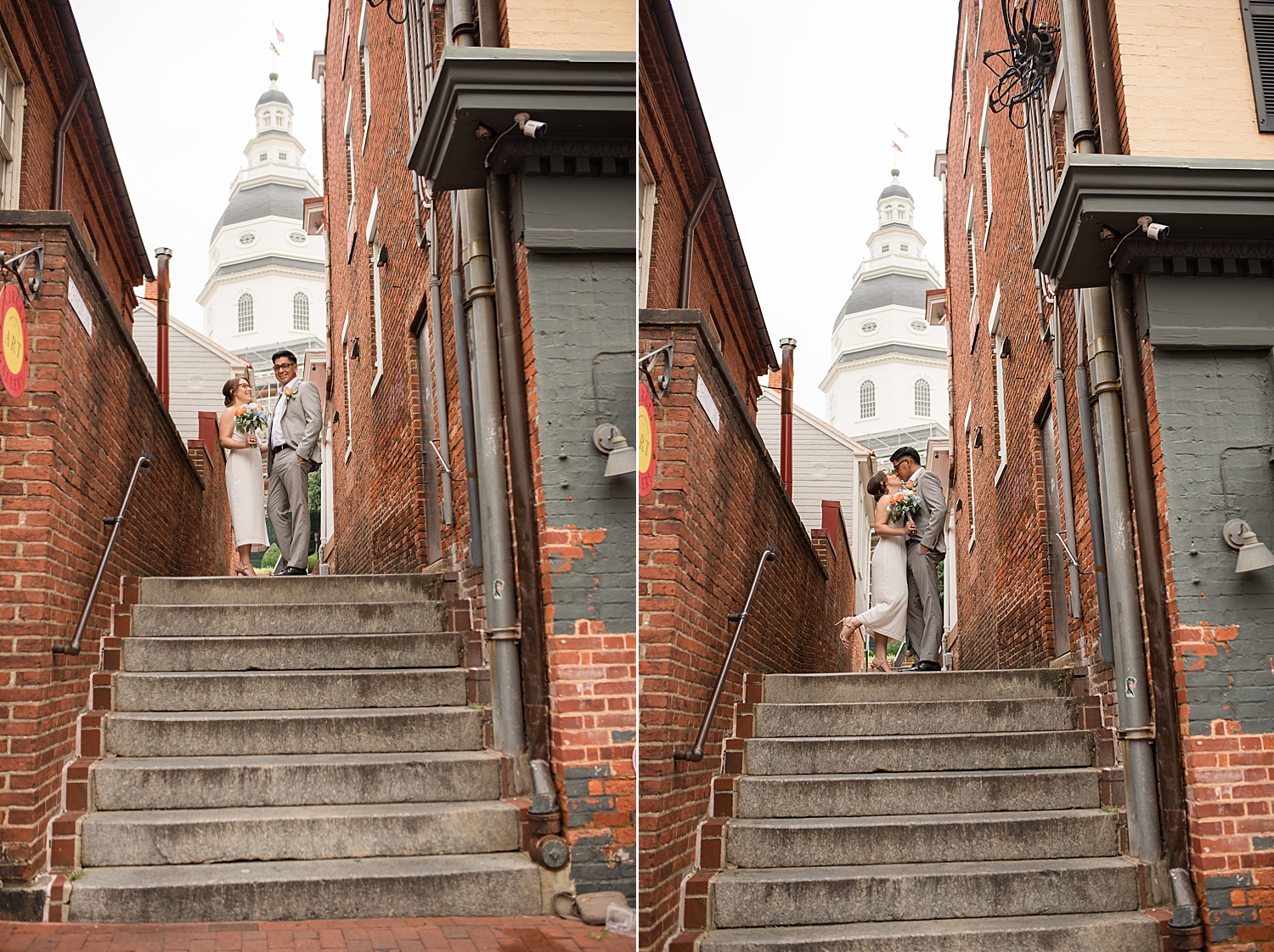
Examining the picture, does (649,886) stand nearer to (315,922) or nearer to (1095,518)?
(315,922)

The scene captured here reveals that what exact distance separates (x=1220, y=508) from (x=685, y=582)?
255cm

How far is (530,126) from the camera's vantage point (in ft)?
13.8

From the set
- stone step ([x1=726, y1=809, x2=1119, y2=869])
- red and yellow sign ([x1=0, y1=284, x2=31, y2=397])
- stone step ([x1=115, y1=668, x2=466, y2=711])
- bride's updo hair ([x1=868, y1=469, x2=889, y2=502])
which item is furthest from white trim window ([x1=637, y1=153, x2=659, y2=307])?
red and yellow sign ([x1=0, y1=284, x2=31, y2=397])

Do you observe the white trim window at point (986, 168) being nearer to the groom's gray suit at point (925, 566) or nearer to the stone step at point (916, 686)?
the groom's gray suit at point (925, 566)

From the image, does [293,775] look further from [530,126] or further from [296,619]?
[530,126]

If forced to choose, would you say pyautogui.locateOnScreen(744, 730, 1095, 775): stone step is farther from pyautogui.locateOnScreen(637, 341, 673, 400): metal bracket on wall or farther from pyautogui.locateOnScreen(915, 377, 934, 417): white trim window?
pyautogui.locateOnScreen(915, 377, 934, 417): white trim window

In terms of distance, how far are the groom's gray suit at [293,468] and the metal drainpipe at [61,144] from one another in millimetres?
2237

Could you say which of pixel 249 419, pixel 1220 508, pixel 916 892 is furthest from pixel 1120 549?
pixel 249 419

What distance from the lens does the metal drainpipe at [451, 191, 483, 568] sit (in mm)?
5281

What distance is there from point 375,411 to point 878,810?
5.61 metres

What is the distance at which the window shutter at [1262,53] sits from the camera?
18.3ft

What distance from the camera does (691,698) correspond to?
4.88m

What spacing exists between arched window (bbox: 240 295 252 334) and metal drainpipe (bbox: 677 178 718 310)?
3.14 metres

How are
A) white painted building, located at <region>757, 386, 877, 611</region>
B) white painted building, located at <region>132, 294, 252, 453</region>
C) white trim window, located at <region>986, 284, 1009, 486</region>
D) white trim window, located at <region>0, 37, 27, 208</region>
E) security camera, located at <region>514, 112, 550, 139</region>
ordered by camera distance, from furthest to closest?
1. white painted building, located at <region>757, 386, 877, 611</region>
2. white painted building, located at <region>132, 294, 252, 453</region>
3. white trim window, located at <region>986, 284, 1009, 486</region>
4. white trim window, located at <region>0, 37, 27, 208</region>
5. security camera, located at <region>514, 112, 550, 139</region>
